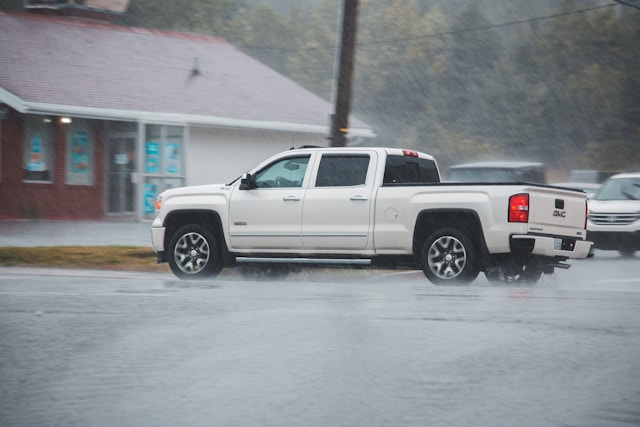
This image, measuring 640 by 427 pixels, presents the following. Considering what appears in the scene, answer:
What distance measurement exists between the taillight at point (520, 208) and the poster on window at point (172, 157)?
17.7 m

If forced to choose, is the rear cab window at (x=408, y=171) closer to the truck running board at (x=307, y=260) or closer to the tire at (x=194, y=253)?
the truck running board at (x=307, y=260)

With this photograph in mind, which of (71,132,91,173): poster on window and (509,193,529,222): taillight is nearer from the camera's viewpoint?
(509,193,529,222): taillight

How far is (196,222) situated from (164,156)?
14.8m

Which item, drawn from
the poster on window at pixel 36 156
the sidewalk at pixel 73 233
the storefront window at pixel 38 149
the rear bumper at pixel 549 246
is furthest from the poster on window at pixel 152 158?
the rear bumper at pixel 549 246

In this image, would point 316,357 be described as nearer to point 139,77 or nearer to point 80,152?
point 80,152

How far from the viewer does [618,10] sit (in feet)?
240

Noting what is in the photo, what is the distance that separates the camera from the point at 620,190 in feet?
73.0

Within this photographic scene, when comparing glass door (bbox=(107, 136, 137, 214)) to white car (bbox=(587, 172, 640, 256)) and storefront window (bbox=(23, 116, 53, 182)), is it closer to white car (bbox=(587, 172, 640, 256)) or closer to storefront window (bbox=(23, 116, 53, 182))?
storefront window (bbox=(23, 116, 53, 182))

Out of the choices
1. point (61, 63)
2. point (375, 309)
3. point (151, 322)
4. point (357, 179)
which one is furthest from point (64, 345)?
point (61, 63)

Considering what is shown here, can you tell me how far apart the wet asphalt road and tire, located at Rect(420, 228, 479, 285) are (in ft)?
2.63

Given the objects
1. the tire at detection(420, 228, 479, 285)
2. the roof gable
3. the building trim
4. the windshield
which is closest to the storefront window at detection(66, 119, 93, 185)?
the roof gable

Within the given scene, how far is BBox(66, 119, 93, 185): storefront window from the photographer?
28.6 m

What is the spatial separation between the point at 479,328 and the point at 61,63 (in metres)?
22.6

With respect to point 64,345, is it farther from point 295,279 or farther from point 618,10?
point 618,10
